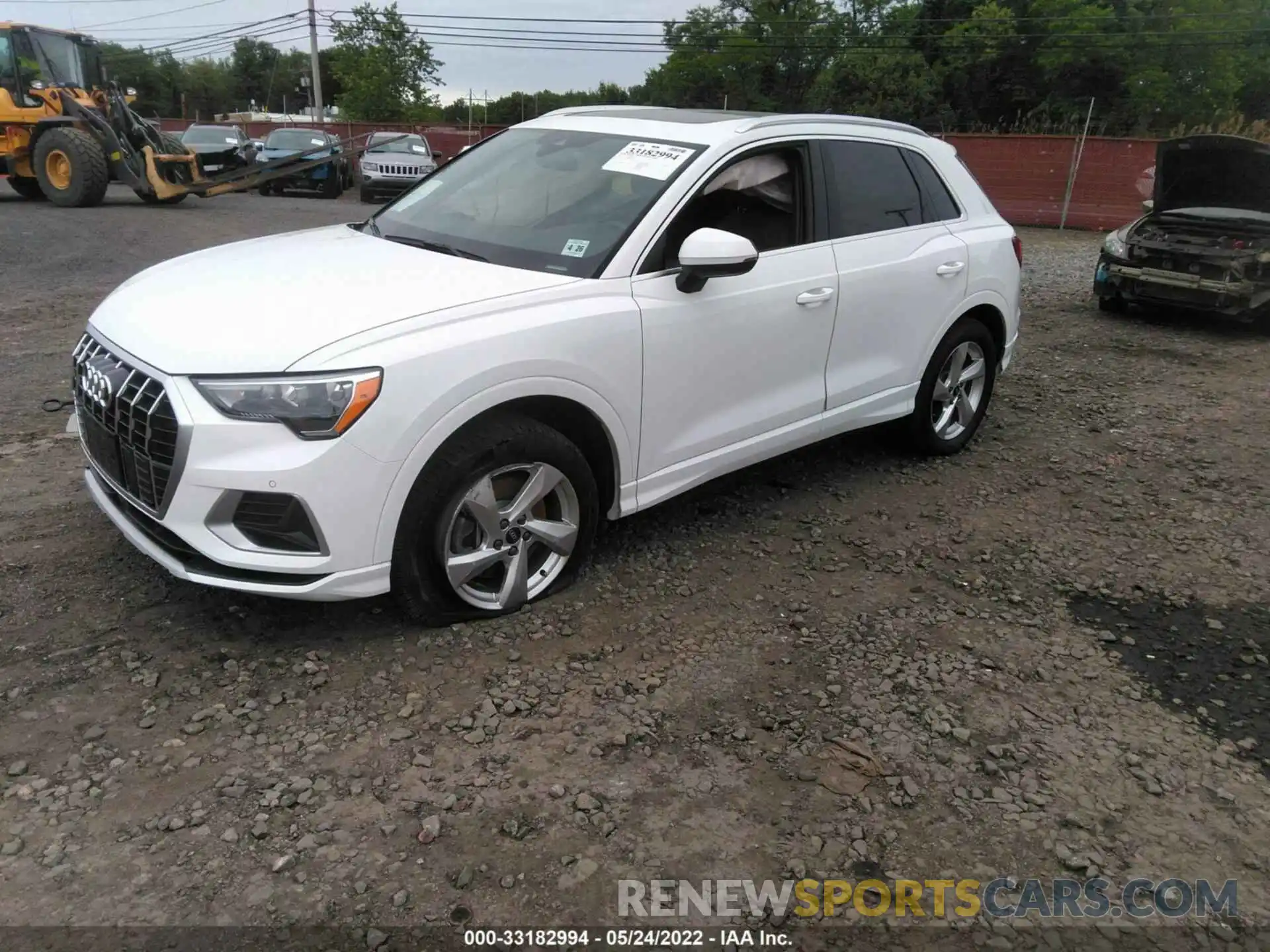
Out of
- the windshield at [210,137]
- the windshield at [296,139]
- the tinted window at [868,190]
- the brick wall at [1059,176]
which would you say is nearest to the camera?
the tinted window at [868,190]

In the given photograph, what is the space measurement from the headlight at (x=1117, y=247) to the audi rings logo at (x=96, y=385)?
9195 millimetres

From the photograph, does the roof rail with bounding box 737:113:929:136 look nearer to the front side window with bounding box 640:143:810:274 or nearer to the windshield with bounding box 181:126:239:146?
the front side window with bounding box 640:143:810:274

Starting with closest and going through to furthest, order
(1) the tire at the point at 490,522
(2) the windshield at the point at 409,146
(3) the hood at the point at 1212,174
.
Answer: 1. (1) the tire at the point at 490,522
2. (3) the hood at the point at 1212,174
3. (2) the windshield at the point at 409,146

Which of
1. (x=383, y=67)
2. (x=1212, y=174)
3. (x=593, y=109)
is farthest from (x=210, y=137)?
(x=383, y=67)

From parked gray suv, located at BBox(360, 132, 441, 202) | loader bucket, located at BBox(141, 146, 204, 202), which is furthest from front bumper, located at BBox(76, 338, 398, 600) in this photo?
parked gray suv, located at BBox(360, 132, 441, 202)

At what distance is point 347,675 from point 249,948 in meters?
1.06

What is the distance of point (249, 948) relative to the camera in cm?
211

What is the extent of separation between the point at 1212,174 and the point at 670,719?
8.77m

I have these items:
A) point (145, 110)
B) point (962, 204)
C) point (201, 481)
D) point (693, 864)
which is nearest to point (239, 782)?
point (201, 481)

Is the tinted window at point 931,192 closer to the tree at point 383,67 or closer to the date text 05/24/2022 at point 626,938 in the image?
the date text 05/24/2022 at point 626,938

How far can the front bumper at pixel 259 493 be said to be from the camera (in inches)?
110

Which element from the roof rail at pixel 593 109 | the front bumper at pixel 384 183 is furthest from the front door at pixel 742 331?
the front bumper at pixel 384 183

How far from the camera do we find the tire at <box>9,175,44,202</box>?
15.4m

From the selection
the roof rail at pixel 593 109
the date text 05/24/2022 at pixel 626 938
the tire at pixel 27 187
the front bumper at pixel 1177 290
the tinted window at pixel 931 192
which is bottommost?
the date text 05/24/2022 at pixel 626 938
